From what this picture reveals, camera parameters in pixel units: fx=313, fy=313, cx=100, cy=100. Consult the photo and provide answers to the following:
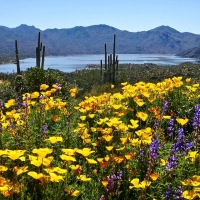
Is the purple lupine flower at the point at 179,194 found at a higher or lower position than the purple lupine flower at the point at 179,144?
lower

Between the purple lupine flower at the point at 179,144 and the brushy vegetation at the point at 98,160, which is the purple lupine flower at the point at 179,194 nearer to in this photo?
the brushy vegetation at the point at 98,160

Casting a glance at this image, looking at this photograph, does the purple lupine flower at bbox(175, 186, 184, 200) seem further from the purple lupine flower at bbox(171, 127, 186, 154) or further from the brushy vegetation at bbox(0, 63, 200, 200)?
the purple lupine flower at bbox(171, 127, 186, 154)

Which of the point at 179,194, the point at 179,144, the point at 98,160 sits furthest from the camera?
the point at 179,144

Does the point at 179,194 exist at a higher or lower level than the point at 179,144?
lower

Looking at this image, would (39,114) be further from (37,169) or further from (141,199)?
(141,199)

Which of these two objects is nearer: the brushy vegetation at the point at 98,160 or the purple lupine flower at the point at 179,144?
the brushy vegetation at the point at 98,160

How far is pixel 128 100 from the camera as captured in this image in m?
5.12

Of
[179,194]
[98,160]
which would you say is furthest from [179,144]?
[98,160]

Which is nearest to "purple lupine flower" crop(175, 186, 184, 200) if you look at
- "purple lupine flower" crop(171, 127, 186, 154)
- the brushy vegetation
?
the brushy vegetation

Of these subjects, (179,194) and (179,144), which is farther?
(179,144)

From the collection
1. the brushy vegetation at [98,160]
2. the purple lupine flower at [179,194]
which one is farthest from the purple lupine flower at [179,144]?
the purple lupine flower at [179,194]

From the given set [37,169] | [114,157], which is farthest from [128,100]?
[37,169]

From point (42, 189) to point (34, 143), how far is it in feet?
2.96

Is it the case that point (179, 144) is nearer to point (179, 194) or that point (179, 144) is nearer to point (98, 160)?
point (179, 194)
